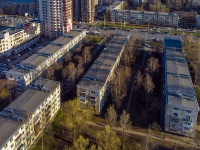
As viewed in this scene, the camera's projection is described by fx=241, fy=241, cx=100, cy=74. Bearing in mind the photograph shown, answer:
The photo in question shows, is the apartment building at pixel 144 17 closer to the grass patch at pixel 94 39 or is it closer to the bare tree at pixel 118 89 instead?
the grass patch at pixel 94 39

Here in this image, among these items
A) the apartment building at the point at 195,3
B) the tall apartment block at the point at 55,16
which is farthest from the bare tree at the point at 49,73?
the apartment building at the point at 195,3

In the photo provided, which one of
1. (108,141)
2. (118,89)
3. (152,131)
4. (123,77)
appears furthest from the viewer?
(123,77)

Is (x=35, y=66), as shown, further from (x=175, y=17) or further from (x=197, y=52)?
(x=175, y=17)

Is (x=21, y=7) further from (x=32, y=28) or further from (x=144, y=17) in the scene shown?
(x=144, y=17)

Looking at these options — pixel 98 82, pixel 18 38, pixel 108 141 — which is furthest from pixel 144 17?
pixel 108 141

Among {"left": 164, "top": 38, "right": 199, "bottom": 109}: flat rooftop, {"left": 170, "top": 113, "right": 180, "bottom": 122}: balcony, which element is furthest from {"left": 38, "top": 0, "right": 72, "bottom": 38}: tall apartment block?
{"left": 170, "top": 113, "right": 180, "bottom": 122}: balcony

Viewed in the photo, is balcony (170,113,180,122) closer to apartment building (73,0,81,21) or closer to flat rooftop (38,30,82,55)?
flat rooftop (38,30,82,55)
